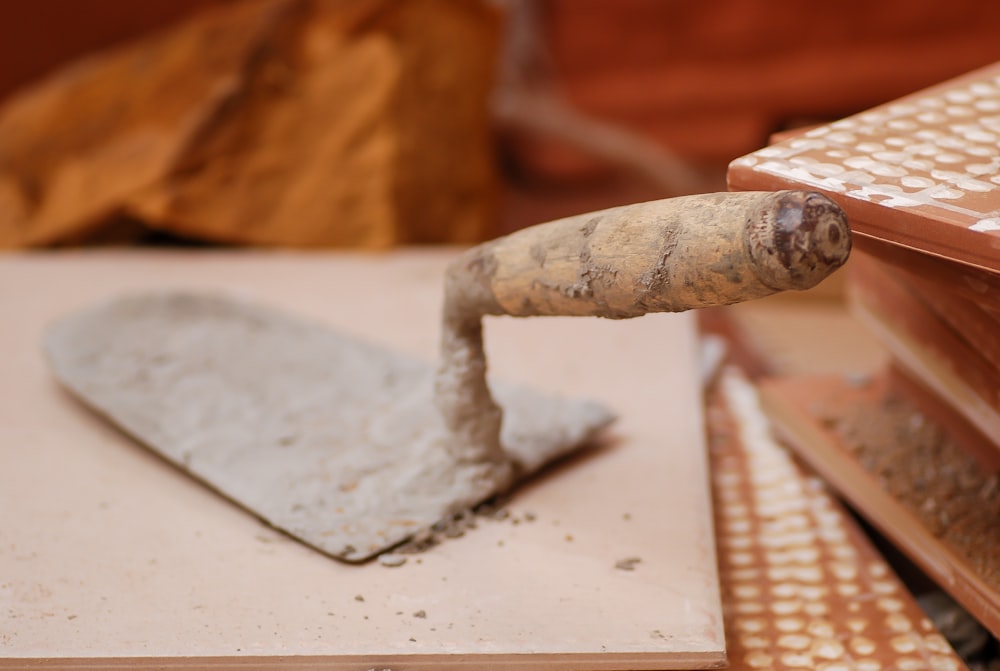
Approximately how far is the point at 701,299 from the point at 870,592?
39cm

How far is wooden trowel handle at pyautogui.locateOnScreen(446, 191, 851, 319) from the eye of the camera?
2.11ft

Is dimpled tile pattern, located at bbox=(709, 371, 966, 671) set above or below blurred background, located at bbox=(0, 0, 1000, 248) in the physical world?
below

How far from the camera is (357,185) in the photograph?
1981 millimetres

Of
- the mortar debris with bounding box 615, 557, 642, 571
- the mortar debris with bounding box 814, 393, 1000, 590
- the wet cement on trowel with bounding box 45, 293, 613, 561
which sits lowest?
the mortar debris with bounding box 814, 393, 1000, 590

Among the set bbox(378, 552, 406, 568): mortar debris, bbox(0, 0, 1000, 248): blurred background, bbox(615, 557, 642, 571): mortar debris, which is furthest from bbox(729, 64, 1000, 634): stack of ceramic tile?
→ bbox(0, 0, 1000, 248): blurred background

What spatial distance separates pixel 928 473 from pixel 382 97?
4.37ft

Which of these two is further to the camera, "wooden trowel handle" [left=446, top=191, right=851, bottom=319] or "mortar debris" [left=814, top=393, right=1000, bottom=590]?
"mortar debris" [left=814, top=393, right=1000, bottom=590]

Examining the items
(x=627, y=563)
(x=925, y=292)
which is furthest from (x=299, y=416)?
(x=925, y=292)

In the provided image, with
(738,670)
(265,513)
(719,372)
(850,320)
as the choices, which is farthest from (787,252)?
(850,320)

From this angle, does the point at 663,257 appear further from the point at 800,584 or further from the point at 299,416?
the point at 299,416

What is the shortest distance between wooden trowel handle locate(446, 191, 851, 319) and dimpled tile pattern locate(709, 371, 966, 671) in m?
0.31

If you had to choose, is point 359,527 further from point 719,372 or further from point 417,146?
point 417,146

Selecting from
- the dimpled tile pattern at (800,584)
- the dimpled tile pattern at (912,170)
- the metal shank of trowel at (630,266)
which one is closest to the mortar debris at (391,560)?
the metal shank of trowel at (630,266)

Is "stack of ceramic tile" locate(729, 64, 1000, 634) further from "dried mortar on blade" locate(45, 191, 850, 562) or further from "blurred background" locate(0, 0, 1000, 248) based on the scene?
"blurred background" locate(0, 0, 1000, 248)
